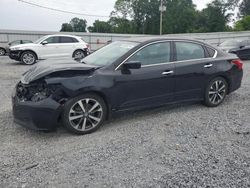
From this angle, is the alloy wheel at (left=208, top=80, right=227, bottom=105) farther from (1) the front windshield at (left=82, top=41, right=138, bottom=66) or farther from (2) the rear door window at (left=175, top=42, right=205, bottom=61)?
(1) the front windshield at (left=82, top=41, right=138, bottom=66)

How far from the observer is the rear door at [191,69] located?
4.90 m

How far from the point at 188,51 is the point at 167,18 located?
66298 millimetres

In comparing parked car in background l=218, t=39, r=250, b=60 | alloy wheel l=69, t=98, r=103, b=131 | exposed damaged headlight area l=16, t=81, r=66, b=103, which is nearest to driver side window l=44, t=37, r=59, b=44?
parked car in background l=218, t=39, r=250, b=60

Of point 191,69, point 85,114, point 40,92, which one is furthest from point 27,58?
point 191,69

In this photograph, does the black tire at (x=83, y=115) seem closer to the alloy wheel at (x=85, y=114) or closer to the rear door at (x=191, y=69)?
the alloy wheel at (x=85, y=114)

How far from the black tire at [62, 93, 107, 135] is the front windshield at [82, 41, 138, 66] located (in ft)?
2.41

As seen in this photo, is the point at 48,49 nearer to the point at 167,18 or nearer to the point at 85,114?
the point at 85,114

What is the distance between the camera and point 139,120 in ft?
15.4

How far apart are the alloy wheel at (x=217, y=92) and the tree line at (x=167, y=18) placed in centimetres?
6267

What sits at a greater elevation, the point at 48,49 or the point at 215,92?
the point at 48,49

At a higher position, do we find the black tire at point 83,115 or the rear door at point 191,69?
the rear door at point 191,69

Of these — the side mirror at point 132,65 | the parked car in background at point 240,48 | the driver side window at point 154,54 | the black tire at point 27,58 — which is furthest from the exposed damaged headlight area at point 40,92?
the parked car in background at point 240,48

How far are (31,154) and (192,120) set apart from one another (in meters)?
2.81

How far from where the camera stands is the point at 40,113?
147 inches
